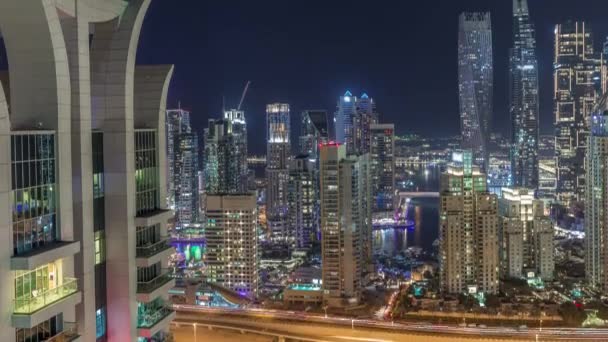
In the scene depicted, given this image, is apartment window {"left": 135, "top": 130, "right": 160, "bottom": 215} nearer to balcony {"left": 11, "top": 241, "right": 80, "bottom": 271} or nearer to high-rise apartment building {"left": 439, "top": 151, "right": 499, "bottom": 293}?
balcony {"left": 11, "top": 241, "right": 80, "bottom": 271}

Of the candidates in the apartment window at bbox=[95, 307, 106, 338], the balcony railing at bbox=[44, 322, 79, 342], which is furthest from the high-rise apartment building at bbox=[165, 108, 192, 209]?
the balcony railing at bbox=[44, 322, 79, 342]

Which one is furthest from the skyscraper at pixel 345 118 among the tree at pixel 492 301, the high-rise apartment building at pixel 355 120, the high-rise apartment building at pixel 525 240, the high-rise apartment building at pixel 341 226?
the tree at pixel 492 301

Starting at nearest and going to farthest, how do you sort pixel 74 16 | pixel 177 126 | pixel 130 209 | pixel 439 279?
pixel 74 16, pixel 130 209, pixel 439 279, pixel 177 126

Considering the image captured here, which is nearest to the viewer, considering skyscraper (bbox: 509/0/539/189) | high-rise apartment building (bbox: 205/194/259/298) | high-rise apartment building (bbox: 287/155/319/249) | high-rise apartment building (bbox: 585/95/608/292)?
high-rise apartment building (bbox: 585/95/608/292)

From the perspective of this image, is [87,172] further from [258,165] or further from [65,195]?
[258,165]

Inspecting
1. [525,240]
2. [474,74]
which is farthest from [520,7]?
[525,240]

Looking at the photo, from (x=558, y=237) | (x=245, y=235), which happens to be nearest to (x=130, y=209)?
(x=245, y=235)

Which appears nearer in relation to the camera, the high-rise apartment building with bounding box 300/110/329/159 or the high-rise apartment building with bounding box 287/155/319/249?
the high-rise apartment building with bounding box 287/155/319/249
